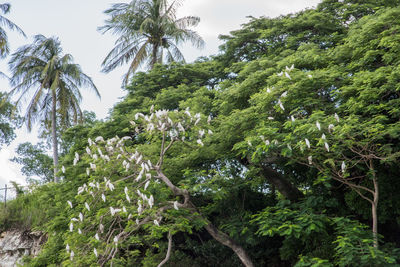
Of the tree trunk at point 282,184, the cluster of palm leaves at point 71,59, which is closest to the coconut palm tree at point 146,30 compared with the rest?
the cluster of palm leaves at point 71,59

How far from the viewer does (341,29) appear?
10922mm

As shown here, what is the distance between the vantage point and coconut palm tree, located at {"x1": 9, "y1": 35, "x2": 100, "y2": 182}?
19.6 metres

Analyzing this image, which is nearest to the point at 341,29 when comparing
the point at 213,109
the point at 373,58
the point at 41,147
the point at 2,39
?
the point at 373,58

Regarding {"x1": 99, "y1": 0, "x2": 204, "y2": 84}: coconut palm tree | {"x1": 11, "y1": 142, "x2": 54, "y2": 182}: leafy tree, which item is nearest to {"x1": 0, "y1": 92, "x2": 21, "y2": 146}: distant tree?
{"x1": 11, "y1": 142, "x2": 54, "y2": 182}: leafy tree

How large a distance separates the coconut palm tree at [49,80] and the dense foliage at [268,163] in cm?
803

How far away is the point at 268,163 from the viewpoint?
9719mm

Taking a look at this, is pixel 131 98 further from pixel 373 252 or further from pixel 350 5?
pixel 373 252

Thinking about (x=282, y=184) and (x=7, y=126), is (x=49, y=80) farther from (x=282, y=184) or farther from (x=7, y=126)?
(x=282, y=184)

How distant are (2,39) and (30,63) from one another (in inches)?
81.4

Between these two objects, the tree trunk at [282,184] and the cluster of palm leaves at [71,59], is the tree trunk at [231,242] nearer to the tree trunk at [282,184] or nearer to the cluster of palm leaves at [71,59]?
the tree trunk at [282,184]

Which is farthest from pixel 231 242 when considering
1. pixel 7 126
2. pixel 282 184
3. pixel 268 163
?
pixel 7 126

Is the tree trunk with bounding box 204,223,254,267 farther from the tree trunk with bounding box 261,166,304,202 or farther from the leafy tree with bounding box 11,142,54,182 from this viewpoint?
the leafy tree with bounding box 11,142,54,182

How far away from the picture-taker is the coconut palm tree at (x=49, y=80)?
1958 cm

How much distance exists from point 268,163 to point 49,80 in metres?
14.4
